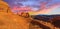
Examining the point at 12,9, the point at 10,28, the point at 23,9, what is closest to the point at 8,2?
the point at 12,9

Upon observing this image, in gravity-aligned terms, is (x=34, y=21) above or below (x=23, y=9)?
below

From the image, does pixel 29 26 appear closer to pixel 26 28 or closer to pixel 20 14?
pixel 26 28

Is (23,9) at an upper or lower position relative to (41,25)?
upper

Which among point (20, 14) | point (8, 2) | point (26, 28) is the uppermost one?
point (8, 2)

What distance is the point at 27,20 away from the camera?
160 cm

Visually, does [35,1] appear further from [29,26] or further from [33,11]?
[29,26]

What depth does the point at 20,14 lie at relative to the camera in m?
1.59

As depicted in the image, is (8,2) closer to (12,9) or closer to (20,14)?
(12,9)

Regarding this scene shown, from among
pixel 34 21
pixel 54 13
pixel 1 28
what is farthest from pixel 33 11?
pixel 1 28

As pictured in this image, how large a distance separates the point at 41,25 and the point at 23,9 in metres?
0.28

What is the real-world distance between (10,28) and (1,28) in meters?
0.10

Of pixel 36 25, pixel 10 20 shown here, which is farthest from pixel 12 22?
pixel 36 25

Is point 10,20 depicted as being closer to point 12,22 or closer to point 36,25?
point 12,22

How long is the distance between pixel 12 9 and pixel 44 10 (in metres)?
0.37
